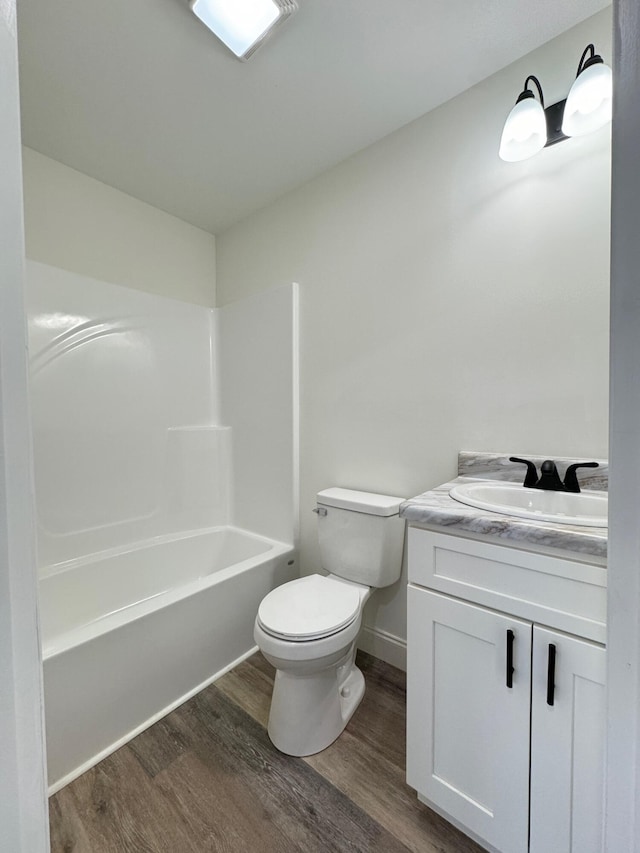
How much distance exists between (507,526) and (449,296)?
101 cm

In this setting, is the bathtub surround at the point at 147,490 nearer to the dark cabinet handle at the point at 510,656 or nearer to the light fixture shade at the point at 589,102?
the dark cabinet handle at the point at 510,656

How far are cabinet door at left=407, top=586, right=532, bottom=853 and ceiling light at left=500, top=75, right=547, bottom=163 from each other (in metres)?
1.46

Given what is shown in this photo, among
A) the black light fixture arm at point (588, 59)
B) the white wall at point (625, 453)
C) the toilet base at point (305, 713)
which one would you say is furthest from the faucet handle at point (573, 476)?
the black light fixture arm at point (588, 59)

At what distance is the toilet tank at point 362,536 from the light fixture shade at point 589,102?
145cm

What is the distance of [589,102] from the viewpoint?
1084 millimetres

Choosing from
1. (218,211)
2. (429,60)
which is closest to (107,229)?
(218,211)

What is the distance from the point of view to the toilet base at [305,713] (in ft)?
4.24

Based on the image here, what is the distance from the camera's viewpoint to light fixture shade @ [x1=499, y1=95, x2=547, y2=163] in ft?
3.84

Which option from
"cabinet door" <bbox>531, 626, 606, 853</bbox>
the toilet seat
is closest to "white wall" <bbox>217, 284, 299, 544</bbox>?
the toilet seat

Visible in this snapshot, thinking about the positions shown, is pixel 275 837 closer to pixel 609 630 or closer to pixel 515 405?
pixel 609 630

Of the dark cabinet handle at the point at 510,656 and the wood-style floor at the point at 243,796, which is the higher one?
the dark cabinet handle at the point at 510,656

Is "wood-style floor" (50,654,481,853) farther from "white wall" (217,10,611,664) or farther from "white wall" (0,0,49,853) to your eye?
"white wall" (0,0,49,853)

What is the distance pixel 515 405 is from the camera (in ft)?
4.45

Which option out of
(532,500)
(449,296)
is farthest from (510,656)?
(449,296)
